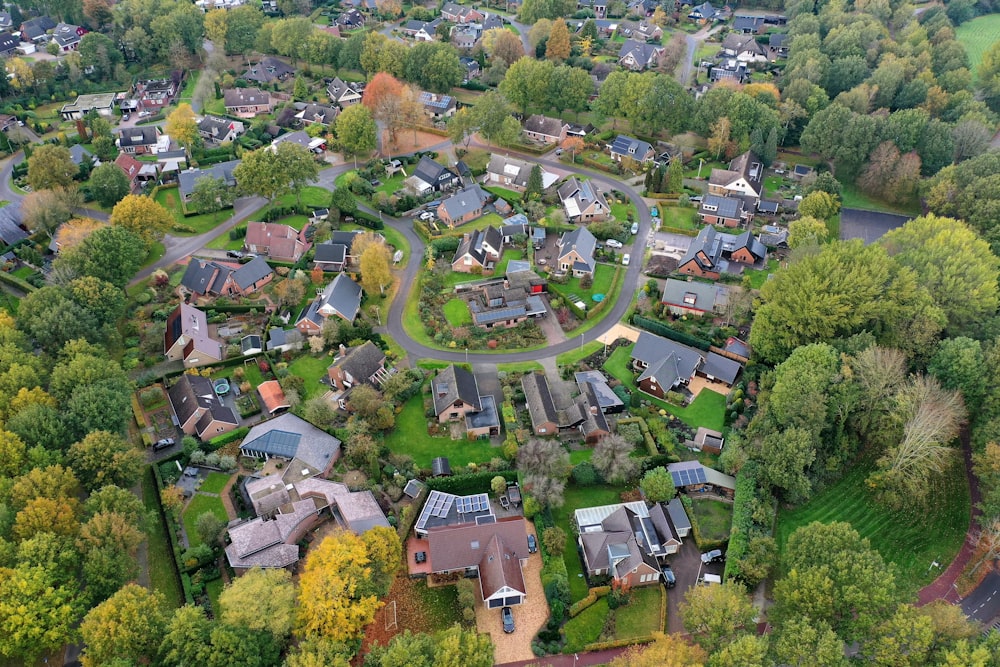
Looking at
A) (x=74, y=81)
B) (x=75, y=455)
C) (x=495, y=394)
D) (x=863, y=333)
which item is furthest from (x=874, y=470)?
(x=74, y=81)

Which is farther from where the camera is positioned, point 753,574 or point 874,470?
point 874,470

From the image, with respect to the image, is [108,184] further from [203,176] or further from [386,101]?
[386,101]

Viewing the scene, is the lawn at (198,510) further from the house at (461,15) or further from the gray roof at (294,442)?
the house at (461,15)

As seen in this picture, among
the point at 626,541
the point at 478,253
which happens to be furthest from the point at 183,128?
the point at 626,541

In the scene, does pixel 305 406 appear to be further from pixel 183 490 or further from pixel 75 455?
pixel 75 455

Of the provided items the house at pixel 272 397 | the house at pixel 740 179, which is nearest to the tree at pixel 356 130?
the house at pixel 272 397
